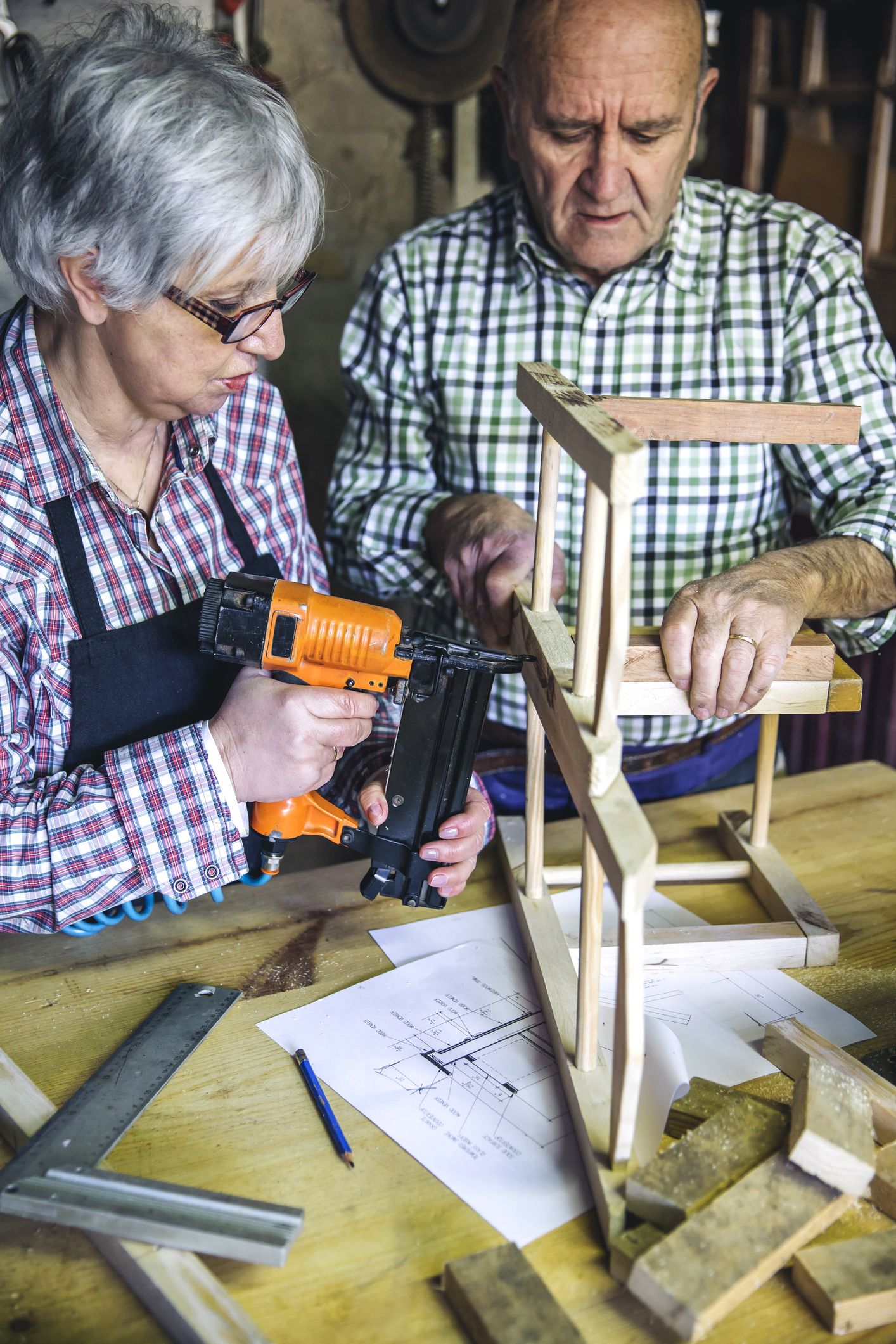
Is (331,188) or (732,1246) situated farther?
(331,188)

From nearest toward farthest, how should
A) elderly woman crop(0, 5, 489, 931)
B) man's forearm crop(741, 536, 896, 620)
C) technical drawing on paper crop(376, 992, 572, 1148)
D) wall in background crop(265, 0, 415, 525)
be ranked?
1. technical drawing on paper crop(376, 992, 572, 1148)
2. elderly woman crop(0, 5, 489, 931)
3. man's forearm crop(741, 536, 896, 620)
4. wall in background crop(265, 0, 415, 525)

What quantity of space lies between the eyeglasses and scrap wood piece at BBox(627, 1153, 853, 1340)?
42.8 inches

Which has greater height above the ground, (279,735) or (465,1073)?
(279,735)

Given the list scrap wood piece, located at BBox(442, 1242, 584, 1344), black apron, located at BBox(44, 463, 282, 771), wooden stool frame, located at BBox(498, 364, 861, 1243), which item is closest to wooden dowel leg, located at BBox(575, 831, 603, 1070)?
wooden stool frame, located at BBox(498, 364, 861, 1243)

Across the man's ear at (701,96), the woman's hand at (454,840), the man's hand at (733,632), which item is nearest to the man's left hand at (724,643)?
the man's hand at (733,632)

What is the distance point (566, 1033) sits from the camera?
1181 millimetres

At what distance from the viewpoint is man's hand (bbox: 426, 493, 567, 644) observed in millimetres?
1520

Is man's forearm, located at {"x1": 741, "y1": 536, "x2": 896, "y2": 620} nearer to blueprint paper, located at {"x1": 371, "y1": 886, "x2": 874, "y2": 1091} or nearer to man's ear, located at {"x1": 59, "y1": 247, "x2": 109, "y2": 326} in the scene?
blueprint paper, located at {"x1": 371, "y1": 886, "x2": 874, "y2": 1091}

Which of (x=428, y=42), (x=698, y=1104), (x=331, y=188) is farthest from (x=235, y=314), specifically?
(x=428, y=42)

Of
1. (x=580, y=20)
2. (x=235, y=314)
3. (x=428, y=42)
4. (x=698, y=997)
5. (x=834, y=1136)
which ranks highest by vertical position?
(x=428, y=42)

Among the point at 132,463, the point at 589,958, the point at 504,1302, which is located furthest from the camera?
the point at 132,463

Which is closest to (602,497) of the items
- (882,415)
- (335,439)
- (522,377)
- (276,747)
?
(522,377)

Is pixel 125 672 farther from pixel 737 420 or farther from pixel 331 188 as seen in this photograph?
pixel 331 188

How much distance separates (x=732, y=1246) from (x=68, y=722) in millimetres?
1003
